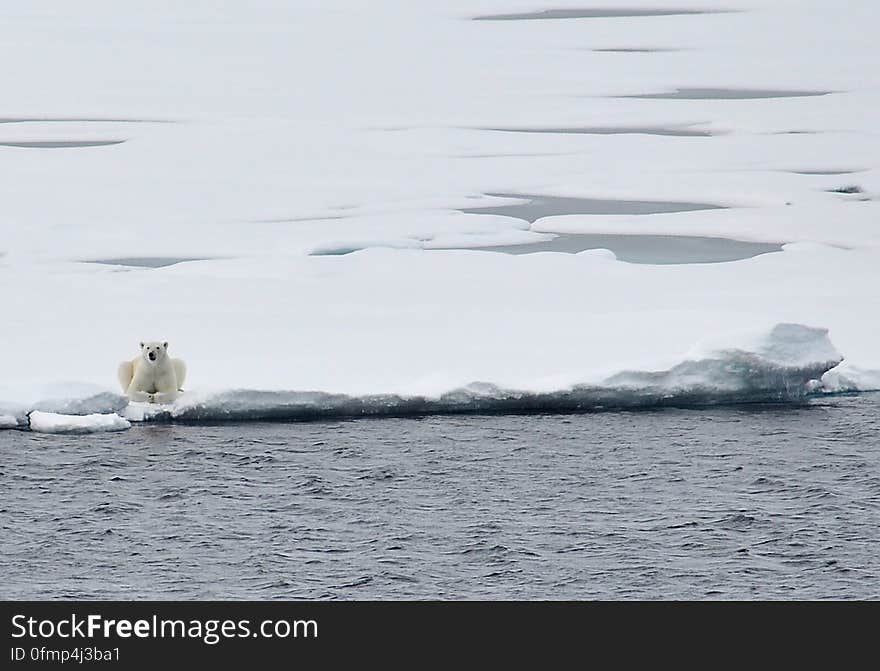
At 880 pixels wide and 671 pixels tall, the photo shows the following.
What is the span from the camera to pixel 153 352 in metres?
13.1

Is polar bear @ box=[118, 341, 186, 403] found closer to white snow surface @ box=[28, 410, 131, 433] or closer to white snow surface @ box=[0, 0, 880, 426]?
white snow surface @ box=[0, 0, 880, 426]

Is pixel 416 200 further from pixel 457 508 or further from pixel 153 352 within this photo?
pixel 457 508

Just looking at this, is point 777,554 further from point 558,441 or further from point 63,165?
point 63,165

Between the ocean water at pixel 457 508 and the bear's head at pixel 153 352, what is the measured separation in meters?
0.54

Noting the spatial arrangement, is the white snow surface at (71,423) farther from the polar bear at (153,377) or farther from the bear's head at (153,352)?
the bear's head at (153,352)

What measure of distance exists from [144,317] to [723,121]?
44.1ft

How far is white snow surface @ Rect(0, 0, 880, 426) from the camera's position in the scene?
1405 cm

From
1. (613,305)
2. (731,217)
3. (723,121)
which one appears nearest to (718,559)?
(613,305)

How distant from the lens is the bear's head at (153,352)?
42.9ft

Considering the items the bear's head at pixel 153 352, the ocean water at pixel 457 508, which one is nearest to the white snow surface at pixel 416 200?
the bear's head at pixel 153 352

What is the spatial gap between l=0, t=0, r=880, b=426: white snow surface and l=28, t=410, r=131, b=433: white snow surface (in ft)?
0.63

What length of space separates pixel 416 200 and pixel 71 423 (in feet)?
30.8

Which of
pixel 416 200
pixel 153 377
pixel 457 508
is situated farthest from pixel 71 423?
pixel 416 200
